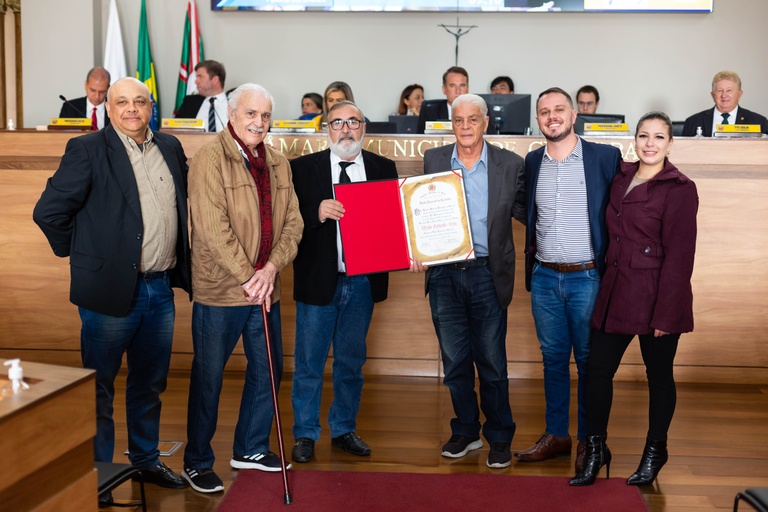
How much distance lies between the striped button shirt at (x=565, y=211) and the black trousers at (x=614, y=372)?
1.11 ft

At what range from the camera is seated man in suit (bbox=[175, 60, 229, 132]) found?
6.41 metres

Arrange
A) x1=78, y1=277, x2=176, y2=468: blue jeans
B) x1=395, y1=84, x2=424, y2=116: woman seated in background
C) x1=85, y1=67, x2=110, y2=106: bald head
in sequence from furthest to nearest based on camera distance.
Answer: x1=395, y1=84, x2=424, y2=116: woman seated in background, x1=85, y1=67, x2=110, y2=106: bald head, x1=78, y1=277, x2=176, y2=468: blue jeans

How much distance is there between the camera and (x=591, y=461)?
3.31 m

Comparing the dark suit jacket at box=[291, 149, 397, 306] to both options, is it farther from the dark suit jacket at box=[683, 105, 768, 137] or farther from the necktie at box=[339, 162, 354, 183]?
the dark suit jacket at box=[683, 105, 768, 137]

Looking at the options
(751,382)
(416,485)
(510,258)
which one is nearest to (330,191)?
(510,258)

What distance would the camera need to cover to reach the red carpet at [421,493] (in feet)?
10.1

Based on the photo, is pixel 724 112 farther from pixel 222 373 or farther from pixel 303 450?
pixel 222 373

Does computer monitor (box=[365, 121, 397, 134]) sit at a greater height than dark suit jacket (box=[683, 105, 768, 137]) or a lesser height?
lesser

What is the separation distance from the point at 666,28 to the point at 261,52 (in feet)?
12.3

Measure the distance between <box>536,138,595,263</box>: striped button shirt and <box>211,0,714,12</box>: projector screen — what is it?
4.52 metres

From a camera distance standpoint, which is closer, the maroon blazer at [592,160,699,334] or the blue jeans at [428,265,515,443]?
the maroon blazer at [592,160,699,334]

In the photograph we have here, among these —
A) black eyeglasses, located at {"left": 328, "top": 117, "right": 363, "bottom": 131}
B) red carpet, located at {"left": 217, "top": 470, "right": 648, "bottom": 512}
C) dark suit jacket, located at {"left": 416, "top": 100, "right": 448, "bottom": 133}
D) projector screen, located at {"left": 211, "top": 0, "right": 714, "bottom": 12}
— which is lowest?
red carpet, located at {"left": 217, "top": 470, "right": 648, "bottom": 512}

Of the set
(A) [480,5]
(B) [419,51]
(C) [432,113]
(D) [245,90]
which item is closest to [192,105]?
(C) [432,113]

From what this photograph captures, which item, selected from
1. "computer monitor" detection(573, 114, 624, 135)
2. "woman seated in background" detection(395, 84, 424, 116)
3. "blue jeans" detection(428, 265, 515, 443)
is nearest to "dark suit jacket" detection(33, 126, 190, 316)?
"blue jeans" detection(428, 265, 515, 443)
